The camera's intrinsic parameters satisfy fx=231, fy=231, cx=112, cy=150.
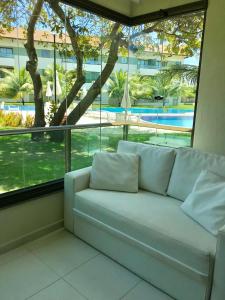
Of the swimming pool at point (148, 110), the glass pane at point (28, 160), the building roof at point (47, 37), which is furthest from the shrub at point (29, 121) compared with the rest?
the swimming pool at point (148, 110)

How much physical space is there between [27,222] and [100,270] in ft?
2.86

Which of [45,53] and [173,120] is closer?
[45,53]

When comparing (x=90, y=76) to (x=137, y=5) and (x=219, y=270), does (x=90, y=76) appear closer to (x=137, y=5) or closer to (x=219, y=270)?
(x=137, y=5)

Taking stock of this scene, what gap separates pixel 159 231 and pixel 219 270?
434mm

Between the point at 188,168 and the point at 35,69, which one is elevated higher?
the point at 35,69

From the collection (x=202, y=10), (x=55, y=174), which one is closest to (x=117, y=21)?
(x=202, y=10)

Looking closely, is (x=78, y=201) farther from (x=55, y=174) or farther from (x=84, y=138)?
(x=84, y=138)

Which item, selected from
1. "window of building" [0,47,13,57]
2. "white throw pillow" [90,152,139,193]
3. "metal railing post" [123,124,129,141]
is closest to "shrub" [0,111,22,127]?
"window of building" [0,47,13,57]

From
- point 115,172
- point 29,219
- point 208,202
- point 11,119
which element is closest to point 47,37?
point 11,119

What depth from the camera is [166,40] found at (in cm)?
288

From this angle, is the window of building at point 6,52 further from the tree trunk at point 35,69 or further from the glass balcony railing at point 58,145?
the glass balcony railing at point 58,145

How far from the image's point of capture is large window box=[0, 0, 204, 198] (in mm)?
2217

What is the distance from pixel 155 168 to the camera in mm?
2318

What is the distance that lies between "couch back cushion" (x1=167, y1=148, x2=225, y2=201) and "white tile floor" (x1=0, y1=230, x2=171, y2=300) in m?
0.83
